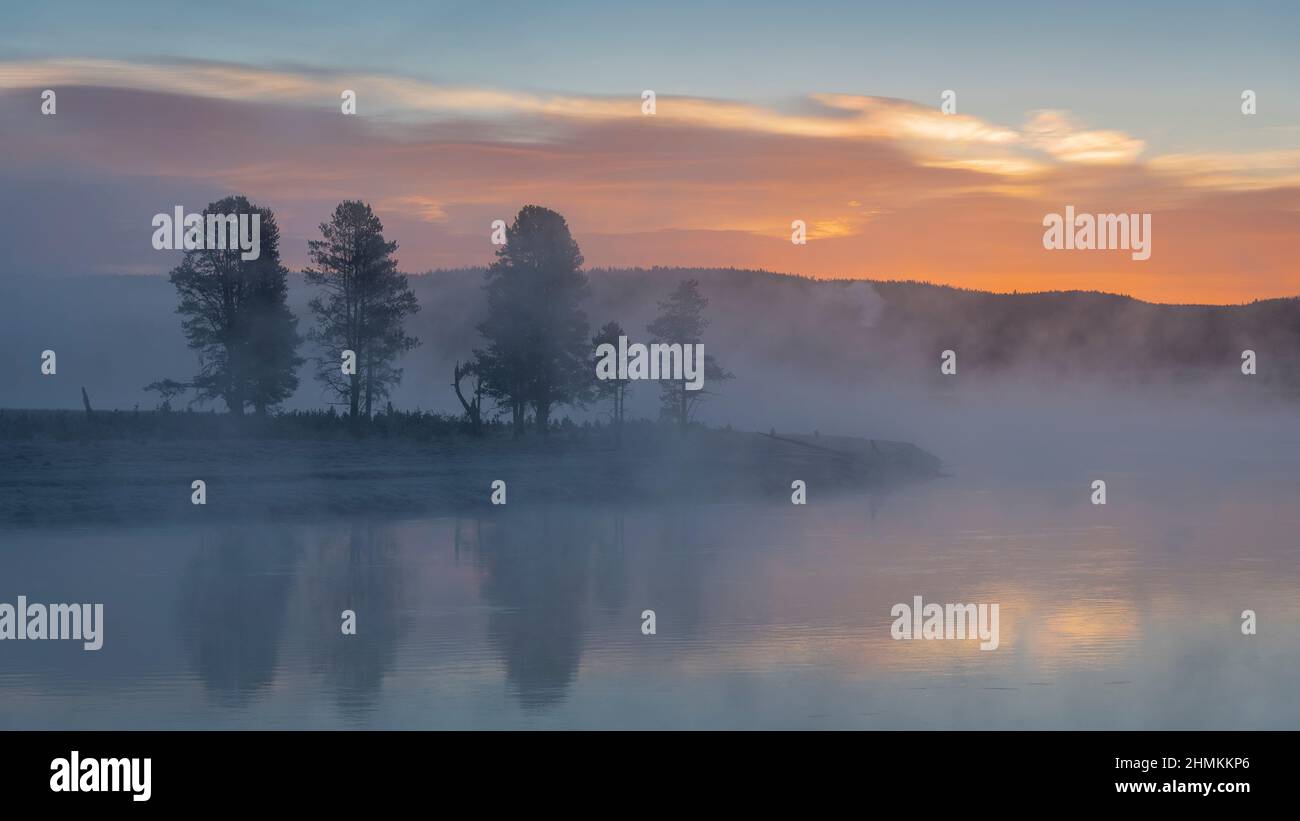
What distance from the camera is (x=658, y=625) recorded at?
84.3ft

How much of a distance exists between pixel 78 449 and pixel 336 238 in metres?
20.6

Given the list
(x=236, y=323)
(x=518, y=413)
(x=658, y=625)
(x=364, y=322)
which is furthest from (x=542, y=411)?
(x=658, y=625)

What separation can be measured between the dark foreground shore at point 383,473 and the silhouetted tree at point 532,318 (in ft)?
9.38

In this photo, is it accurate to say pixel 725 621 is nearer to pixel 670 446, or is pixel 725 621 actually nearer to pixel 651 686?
pixel 651 686

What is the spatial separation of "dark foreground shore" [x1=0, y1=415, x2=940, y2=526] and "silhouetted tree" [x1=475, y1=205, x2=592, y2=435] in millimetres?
2859

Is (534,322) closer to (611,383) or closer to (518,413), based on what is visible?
(518,413)

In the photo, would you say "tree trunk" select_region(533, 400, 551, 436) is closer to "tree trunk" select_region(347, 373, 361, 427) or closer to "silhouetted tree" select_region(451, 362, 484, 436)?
"silhouetted tree" select_region(451, 362, 484, 436)

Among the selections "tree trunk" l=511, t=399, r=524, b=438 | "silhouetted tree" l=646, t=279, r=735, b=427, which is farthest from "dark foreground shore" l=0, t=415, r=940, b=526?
"silhouetted tree" l=646, t=279, r=735, b=427

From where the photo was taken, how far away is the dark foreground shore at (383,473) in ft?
146

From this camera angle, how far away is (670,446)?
6712 centimetres

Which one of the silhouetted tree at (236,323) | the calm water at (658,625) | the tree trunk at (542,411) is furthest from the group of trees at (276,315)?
the calm water at (658,625)

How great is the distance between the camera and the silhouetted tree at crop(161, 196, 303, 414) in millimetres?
62656

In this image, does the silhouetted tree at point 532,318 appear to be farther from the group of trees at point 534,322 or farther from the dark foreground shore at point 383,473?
the dark foreground shore at point 383,473

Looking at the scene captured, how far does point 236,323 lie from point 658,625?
42.1 m
